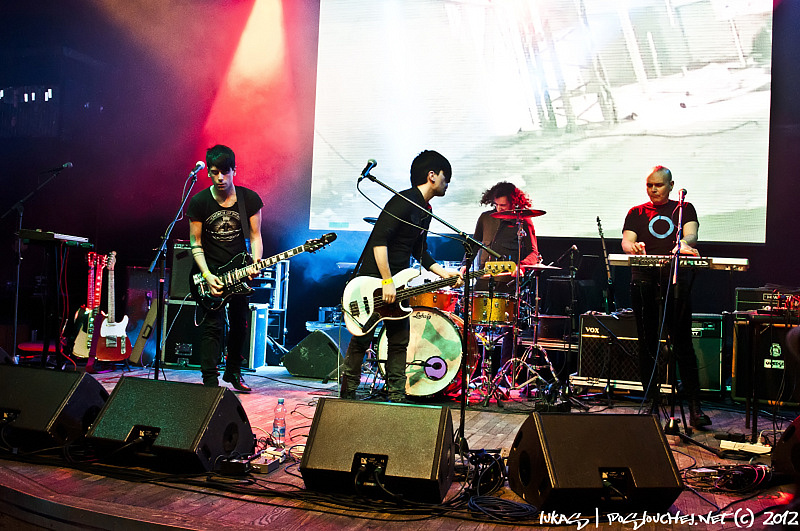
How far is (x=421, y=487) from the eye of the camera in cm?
286

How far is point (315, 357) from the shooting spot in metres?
7.26

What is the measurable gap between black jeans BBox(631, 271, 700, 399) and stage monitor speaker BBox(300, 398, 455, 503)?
2.63 m

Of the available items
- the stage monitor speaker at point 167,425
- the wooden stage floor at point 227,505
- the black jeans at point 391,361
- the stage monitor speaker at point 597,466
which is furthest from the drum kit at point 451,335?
the stage monitor speaker at point 597,466

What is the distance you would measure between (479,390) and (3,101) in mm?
7062

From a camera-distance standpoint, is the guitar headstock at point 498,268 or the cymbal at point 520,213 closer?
the guitar headstock at point 498,268

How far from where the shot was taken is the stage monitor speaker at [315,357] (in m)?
7.16

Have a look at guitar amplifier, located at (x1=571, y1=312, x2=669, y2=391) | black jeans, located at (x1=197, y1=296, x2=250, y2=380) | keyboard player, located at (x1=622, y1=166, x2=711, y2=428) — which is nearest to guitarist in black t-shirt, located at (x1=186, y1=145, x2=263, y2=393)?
black jeans, located at (x1=197, y1=296, x2=250, y2=380)

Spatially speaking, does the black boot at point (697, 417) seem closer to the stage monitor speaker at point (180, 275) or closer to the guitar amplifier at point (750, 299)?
the guitar amplifier at point (750, 299)

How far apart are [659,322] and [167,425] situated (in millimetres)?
3524

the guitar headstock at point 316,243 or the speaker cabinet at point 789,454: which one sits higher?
the guitar headstock at point 316,243

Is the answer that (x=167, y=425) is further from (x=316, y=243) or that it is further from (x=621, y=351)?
(x=621, y=351)

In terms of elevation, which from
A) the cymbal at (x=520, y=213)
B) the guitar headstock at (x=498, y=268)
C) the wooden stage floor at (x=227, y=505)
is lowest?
the wooden stage floor at (x=227, y=505)

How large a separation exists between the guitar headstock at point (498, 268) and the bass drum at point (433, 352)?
73cm

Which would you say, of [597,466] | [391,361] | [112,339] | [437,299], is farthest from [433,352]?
[112,339]
